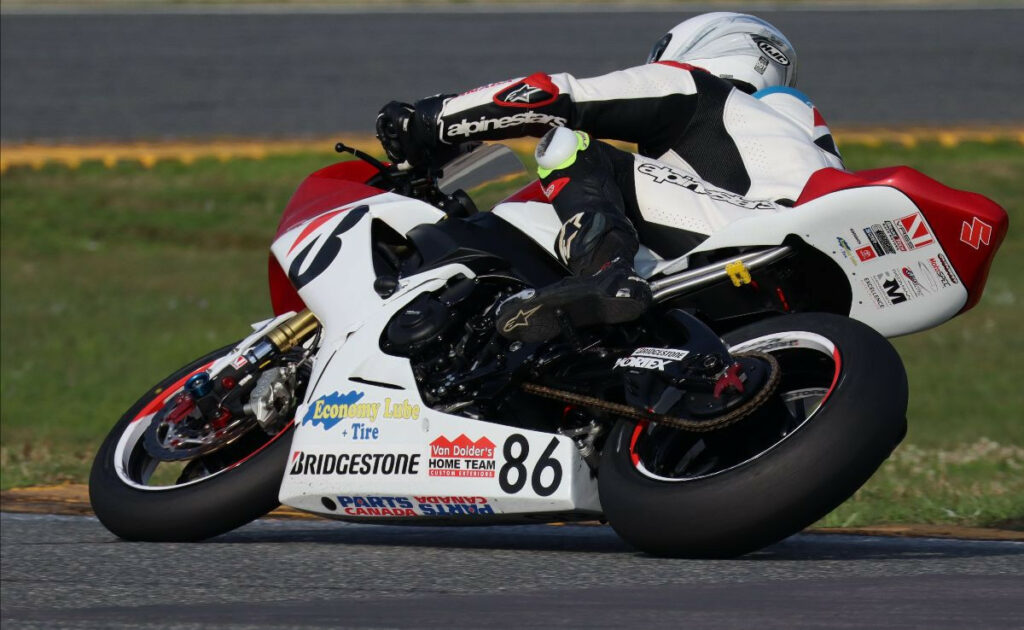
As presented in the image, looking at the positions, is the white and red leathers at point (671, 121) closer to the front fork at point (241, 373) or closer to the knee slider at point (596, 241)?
the knee slider at point (596, 241)

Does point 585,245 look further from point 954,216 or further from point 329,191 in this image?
point 329,191

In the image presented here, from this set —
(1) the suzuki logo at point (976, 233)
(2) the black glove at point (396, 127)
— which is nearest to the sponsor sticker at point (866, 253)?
(1) the suzuki logo at point (976, 233)

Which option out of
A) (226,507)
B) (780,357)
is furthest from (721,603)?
(226,507)

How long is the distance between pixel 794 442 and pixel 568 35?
50.5 ft

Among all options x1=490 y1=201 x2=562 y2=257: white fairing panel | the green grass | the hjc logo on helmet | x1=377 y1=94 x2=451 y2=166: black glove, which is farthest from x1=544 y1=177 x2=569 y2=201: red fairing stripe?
the green grass

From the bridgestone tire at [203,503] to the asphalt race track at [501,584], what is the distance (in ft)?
0.22

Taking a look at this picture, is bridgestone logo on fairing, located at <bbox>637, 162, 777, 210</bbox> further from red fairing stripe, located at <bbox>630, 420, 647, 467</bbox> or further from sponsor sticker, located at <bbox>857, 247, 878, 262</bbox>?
red fairing stripe, located at <bbox>630, 420, 647, 467</bbox>

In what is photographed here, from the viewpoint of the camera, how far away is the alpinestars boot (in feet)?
13.8

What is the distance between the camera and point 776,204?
179 inches

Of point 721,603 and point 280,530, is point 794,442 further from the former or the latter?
point 280,530

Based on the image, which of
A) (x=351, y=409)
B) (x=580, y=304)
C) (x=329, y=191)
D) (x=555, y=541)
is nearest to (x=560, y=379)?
(x=580, y=304)

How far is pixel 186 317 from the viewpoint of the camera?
34.4 ft

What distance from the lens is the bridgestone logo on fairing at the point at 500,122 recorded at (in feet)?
15.4

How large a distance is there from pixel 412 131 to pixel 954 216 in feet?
5.23
